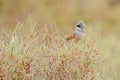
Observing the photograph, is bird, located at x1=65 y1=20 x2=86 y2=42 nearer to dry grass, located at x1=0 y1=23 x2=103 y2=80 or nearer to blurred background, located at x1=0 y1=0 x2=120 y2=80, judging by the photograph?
dry grass, located at x1=0 y1=23 x2=103 y2=80

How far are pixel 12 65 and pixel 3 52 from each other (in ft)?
0.50

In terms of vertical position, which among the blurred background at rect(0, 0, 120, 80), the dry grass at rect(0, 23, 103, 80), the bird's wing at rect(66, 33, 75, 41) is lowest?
the dry grass at rect(0, 23, 103, 80)

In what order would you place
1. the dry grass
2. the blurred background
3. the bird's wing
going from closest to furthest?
the dry grass
the bird's wing
the blurred background

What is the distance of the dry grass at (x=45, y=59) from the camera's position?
560cm

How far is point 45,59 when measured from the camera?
5707mm

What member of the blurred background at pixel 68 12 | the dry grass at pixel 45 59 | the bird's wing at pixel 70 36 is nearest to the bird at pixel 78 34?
the bird's wing at pixel 70 36

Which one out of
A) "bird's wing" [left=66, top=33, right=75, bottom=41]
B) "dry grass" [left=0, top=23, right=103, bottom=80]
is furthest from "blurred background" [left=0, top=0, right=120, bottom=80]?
"dry grass" [left=0, top=23, right=103, bottom=80]

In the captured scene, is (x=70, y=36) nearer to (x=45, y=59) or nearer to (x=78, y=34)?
(x=78, y=34)

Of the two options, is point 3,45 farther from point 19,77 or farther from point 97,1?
point 97,1

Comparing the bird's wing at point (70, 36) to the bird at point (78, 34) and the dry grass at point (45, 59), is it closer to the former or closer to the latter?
the bird at point (78, 34)

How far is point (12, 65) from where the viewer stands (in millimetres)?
5598

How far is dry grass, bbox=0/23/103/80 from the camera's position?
5.60 meters

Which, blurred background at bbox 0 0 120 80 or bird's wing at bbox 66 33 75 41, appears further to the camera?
blurred background at bbox 0 0 120 80

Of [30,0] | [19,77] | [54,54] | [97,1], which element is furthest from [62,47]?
[97,1]
